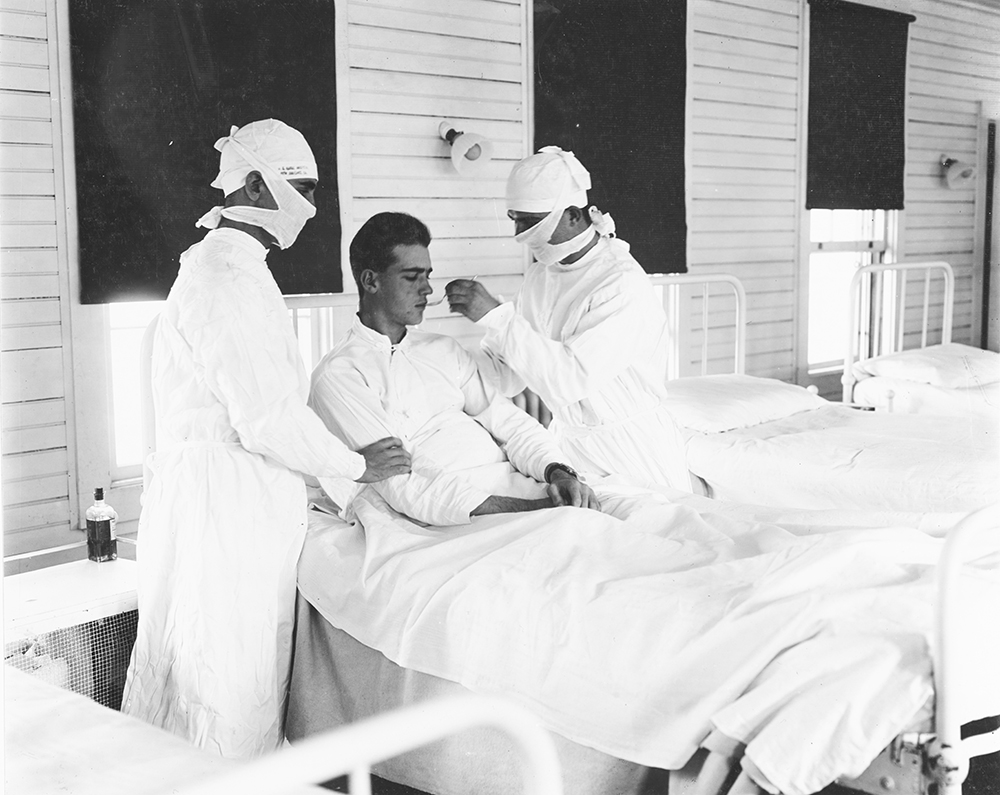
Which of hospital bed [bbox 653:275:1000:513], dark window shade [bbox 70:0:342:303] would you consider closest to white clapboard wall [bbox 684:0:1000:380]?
hospital bed [bbox 653:275:1000:513]

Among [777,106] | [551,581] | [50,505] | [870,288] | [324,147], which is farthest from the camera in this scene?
[870,288]

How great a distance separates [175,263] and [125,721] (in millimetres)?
2036

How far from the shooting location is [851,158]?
6.72m

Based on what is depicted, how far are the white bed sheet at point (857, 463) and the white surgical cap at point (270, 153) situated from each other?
2.40 meters

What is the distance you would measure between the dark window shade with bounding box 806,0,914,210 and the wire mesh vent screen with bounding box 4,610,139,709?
16.2 feet

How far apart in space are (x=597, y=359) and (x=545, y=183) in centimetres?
57

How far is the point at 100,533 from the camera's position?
3.29m

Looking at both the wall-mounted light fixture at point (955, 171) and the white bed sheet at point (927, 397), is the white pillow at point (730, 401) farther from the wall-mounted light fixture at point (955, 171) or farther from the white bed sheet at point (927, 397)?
the wall-mounted light fixture at point (955, 171)

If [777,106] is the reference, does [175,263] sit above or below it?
below

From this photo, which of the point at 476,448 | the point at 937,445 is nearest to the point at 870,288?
the point at 937,445

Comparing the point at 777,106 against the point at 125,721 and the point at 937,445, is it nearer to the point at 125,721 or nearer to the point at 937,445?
the point at 937,445

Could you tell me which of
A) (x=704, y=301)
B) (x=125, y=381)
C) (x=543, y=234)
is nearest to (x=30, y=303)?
(x=125, y=381)

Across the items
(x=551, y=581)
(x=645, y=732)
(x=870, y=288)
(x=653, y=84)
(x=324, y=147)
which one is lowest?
(x=645, y=732)

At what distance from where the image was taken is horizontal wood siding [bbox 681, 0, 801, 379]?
592 centimetres
